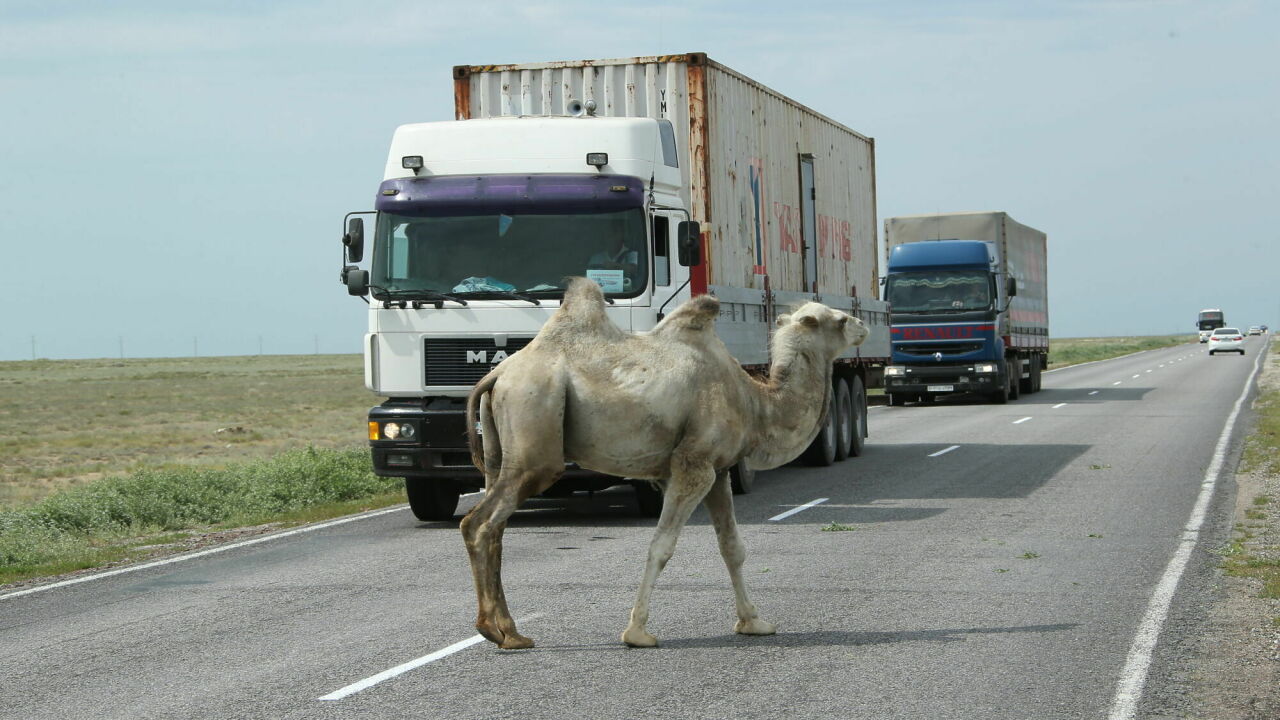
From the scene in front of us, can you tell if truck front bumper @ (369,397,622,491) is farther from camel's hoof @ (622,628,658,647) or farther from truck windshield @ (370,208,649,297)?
camel's hoof @ (622,628,658,647)

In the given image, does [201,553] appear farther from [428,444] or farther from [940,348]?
[940,348]

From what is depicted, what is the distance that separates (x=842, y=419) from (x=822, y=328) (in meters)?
12.3

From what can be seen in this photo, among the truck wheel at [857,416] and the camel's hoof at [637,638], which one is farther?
the truck wheel at [857,416]

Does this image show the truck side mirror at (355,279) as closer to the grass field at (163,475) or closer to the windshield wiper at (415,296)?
the windshield wiper at (415,296)

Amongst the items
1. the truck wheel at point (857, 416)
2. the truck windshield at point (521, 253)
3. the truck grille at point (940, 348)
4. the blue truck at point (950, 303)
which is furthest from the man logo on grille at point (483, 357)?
the truck grille at point (940, 348)

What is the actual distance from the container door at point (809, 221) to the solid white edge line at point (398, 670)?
40.4 feet

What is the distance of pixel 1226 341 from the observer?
85.0 metres

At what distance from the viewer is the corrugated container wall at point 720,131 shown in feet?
52.3

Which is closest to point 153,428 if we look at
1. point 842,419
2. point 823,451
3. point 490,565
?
point 842,419

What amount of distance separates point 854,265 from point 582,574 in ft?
42.7

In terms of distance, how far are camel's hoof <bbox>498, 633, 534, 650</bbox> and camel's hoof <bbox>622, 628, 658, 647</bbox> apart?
1.77 ft

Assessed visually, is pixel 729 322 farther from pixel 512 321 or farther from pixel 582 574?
pixel 582 574

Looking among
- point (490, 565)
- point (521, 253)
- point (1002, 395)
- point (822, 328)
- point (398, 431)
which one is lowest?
Answer: point (1002, 395)

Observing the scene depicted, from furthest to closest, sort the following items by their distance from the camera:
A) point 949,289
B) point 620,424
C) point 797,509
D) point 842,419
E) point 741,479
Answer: point 949,289 < point 842,419 < point 741,479 < point 797,509 < point 620,424
